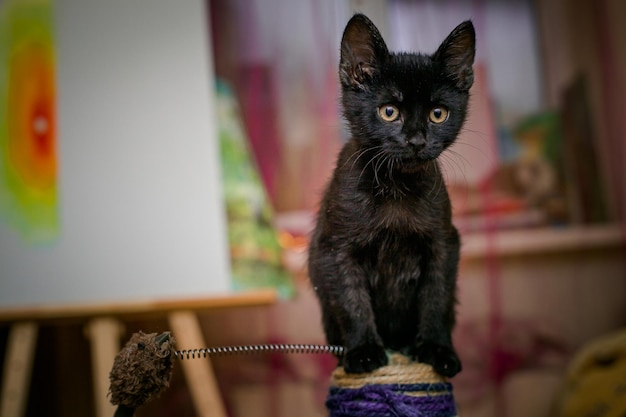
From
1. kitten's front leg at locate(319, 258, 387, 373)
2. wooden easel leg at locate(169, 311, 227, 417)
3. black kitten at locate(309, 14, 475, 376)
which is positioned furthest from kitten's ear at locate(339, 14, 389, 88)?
wooden easel leg at locate(169, 311, 227, 417)

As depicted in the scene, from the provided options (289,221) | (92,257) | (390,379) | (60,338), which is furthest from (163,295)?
(390,379)

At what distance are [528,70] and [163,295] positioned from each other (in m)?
1.39

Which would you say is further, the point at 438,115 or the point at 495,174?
the point at 495,174

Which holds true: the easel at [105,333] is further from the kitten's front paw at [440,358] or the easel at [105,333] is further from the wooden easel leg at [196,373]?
the kitten's front paw at [440,358]

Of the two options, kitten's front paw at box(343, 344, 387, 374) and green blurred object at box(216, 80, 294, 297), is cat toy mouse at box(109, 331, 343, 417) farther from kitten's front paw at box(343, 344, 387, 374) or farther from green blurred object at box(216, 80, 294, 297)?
green blurred object at box(216, 80, 294, 297)

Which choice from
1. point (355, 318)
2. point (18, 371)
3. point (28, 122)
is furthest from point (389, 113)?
point (28, 122)

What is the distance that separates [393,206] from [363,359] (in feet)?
0.66

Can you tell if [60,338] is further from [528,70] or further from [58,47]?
[528,70]

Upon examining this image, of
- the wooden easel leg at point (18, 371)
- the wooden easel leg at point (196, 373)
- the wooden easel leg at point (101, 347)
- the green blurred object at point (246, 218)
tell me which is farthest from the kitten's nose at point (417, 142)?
the green blurred object at point (246, 218)

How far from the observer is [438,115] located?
0.79m

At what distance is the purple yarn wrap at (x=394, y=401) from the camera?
2.70 feet

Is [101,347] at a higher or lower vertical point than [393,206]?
lower

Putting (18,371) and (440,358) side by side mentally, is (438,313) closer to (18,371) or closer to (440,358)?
(440,358)

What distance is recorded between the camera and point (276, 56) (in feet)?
6.73
